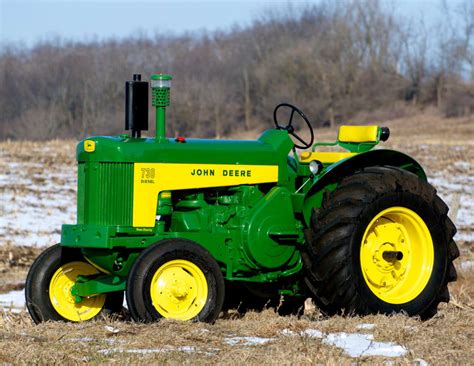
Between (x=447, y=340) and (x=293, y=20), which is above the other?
(x=293, y=20)

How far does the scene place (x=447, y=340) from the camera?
21.7ft

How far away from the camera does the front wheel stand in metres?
7.91

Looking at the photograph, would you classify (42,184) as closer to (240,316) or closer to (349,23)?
(240,316)

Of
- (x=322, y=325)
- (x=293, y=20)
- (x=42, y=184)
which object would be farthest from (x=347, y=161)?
(x=293, y=20)

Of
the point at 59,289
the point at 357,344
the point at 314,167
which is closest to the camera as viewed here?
the point at 357,344

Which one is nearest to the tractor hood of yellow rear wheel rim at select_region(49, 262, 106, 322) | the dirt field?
yellow rear wheel rim at select_region(49, 262, 106, 322)

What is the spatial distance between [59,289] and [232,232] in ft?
4.85

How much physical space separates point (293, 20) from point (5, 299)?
8284 centimetres

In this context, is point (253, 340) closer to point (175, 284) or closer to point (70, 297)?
point (175, 284)

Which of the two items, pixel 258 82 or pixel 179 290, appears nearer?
pixel 179 290

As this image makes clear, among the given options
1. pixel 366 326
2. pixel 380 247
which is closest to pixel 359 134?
pixel 380 247

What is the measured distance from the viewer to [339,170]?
826cm

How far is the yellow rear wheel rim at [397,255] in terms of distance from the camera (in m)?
8.14

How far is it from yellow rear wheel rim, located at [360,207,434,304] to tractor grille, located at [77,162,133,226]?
1.94 meters
